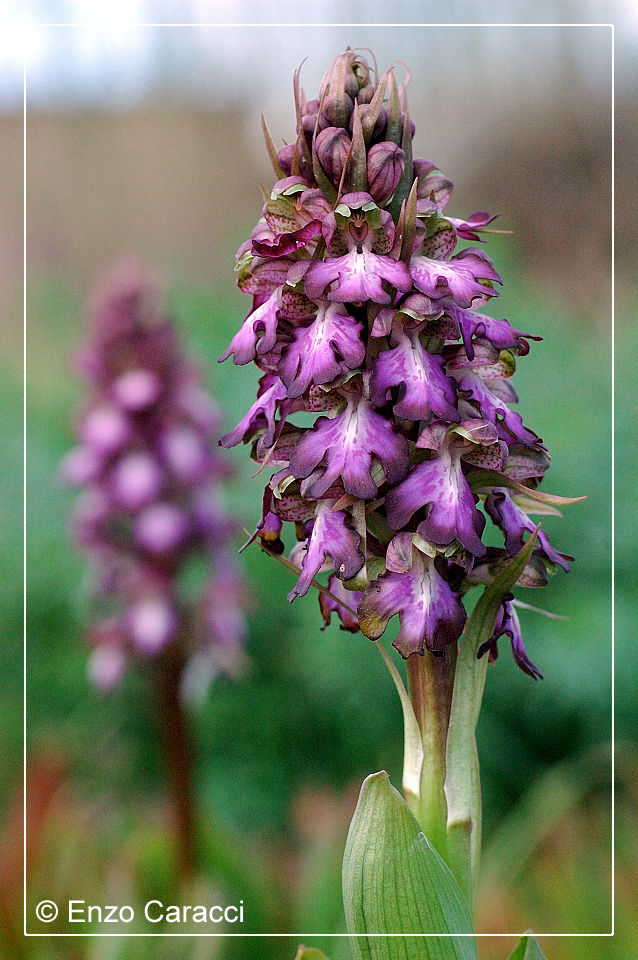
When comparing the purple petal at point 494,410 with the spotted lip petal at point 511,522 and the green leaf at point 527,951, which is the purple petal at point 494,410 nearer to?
the spotted lip petal at point 511,522

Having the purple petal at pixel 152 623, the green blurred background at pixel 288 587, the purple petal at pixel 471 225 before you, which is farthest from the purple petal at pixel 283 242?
the purple petal at pixel 152 623

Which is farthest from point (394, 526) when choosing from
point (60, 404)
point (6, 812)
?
point (60, 404)

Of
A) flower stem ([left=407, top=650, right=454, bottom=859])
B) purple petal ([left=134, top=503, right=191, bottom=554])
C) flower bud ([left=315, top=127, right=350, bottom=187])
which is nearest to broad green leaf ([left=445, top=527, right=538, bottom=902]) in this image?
flower stem ([left=407, top=650, right=454, bottom=859])

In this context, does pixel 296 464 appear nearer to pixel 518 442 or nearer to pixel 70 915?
pixel 518 442

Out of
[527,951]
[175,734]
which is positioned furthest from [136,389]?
[527,951]

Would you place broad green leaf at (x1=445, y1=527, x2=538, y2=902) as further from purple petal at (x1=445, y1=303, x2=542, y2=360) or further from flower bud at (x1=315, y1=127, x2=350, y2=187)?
flower bud at (x1=315, y1=127, x2=350, y2=187)
